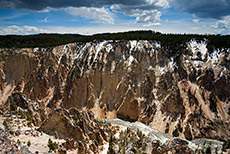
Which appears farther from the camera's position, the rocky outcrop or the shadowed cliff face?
the shadowed cliff face

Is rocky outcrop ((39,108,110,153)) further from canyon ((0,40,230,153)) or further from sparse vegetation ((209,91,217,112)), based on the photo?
sparse vegetation ((209,91,217,112))

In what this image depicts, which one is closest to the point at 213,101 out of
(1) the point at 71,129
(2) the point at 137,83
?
(2) the point at 137,83

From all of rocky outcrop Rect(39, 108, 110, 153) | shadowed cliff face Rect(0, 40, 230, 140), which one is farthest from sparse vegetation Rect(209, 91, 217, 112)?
rocky outcrop Rect(39, 108, 110, 153)

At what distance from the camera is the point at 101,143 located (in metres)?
21.5

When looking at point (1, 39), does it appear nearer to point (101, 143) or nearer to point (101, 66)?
point (101, 66)

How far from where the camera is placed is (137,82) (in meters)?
37.4

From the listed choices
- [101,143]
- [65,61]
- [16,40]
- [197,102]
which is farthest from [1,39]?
[197,102]

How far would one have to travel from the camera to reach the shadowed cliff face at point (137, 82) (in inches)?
1291

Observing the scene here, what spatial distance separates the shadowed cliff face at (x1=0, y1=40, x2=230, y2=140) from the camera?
32.8 meters

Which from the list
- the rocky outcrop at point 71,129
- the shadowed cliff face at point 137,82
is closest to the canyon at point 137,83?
the shadowed cliff face at point 137,82

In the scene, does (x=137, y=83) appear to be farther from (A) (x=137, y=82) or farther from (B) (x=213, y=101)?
(B) (x=213, y=101)

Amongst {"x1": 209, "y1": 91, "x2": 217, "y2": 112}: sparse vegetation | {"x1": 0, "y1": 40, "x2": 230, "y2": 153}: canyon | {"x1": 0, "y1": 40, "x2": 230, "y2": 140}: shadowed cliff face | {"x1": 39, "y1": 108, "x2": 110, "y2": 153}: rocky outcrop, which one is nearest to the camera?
{"x1": 39, "y1": 108, "x2": 110, "y2": 153}: rocky outcrop

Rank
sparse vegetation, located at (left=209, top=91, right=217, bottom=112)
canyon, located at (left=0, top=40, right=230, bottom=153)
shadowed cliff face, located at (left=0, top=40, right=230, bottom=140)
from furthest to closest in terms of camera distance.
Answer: sparse vegetation, located at (left=209, top=91, right=217, bottom=112)
shadowed cliff face, located at (left=0, top=40, right=230, bottom=140)
canyon, located at (left=0, top=40, right=230, bottom=153)

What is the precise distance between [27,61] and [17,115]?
103 feet
